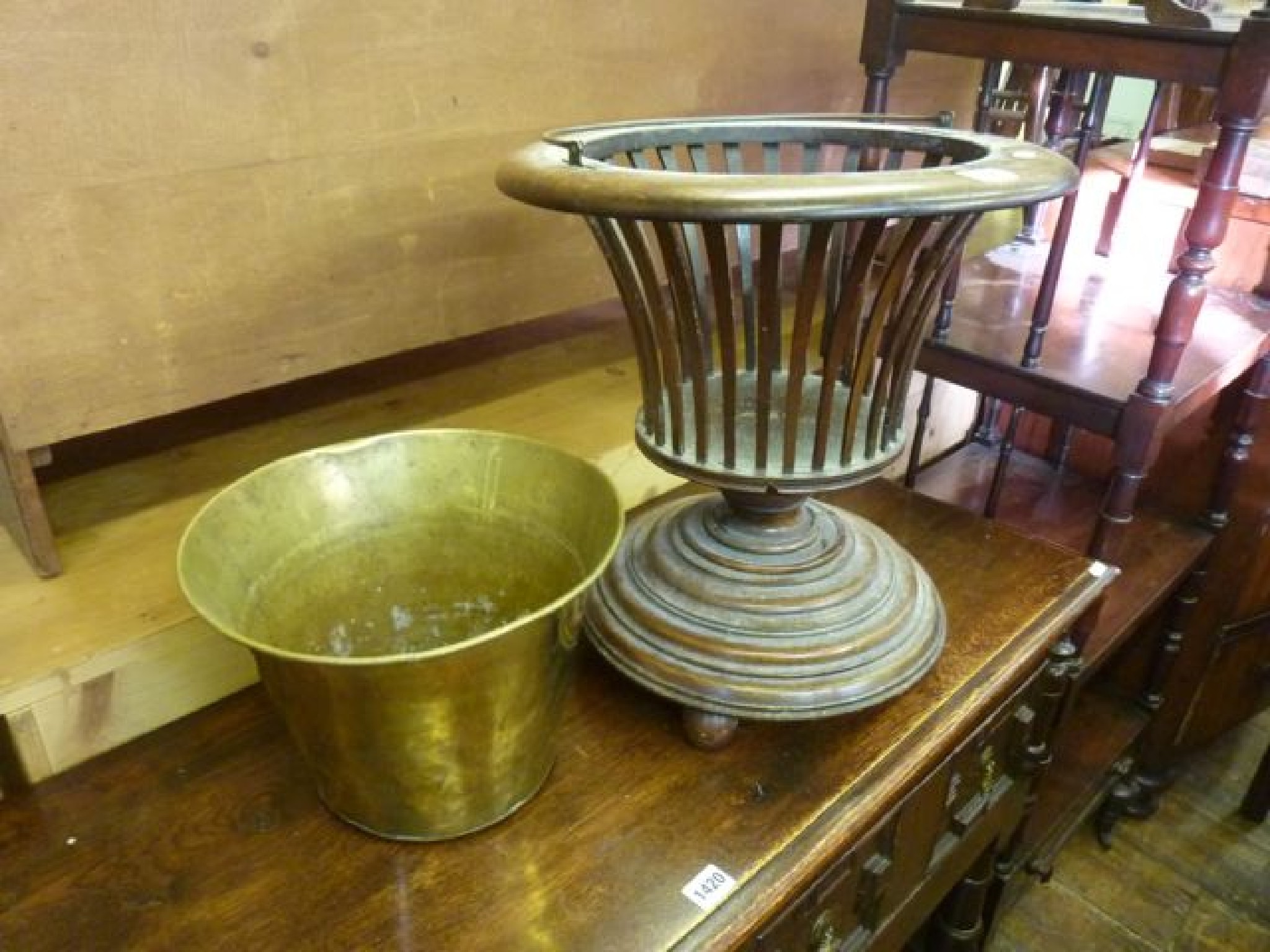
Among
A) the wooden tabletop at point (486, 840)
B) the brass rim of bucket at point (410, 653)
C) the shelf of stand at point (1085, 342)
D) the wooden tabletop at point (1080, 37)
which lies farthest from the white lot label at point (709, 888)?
the wooden tabletop at point (1080, 37)

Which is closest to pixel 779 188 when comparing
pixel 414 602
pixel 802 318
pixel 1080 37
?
pixel 802 318

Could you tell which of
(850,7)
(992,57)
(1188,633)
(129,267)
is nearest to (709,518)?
(129,267)

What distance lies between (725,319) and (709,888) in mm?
430

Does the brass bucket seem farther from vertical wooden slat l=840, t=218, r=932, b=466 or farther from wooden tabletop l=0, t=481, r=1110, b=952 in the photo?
vertical wooden slat l=840, t=218, r=932, b=466

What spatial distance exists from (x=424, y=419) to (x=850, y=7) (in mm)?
829

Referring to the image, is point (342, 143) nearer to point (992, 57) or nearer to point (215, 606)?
point (215, 606)

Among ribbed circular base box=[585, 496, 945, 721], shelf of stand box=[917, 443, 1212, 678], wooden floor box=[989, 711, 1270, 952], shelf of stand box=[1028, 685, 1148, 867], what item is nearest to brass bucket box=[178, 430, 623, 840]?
ribbed circular base box=[585, 496, 945, 721]

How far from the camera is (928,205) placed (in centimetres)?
61

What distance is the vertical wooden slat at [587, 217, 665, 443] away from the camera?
0.75 meters

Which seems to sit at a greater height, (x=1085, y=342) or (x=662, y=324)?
(x=662, y=324)

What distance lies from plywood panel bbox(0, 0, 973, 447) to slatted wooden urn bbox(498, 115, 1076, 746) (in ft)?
0.60

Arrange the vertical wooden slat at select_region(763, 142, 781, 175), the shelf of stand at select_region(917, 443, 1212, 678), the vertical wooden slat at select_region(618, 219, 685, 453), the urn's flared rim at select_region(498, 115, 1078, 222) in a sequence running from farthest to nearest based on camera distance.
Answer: the shelf of stand at select_region(917, 443, 1212, 678) → the vertical wooden slat at select_region(763, 142, 781, 175) → the vertical wooden slat at select_region(618, 219, 685, 453) → the urn's flared rim at select_region(498, 115, 1078, 222)

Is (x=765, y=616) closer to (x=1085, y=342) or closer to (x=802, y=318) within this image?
(x=802, y=318)

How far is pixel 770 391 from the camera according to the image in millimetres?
785
